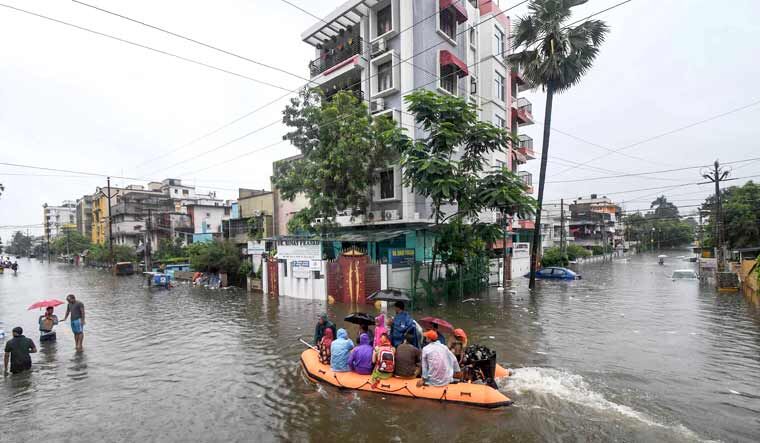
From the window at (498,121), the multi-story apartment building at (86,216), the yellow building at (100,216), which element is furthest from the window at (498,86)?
the multi-story apartment building at (86,216)

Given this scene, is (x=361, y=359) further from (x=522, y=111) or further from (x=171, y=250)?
(x=171, y=250)

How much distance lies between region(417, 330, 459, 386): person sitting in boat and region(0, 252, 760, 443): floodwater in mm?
407

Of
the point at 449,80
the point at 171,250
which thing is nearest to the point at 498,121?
the point at 449,80

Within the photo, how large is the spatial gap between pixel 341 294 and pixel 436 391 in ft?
41.9

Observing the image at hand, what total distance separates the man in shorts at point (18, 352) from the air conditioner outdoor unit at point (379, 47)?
20664mm

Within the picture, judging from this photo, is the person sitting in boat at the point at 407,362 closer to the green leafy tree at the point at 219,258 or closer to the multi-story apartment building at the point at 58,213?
the green leafy tree at the point at 219,258

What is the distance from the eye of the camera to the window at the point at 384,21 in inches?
908

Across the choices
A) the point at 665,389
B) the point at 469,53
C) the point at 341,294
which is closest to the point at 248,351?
the point at 341,294

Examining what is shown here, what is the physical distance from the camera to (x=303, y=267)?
2106 cm

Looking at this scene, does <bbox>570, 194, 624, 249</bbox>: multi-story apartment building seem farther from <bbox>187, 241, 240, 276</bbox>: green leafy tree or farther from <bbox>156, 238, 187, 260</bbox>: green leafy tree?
<bbox>156, 238, 187, 260</bbox>: green leafy tree

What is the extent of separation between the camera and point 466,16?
997 inches

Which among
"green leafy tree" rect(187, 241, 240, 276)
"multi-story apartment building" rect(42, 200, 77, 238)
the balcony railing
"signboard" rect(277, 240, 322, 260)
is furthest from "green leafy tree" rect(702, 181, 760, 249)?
"multi-story apartment building" rect(42, 200, 77, 238)

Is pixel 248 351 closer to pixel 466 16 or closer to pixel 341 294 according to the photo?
pixel 341 294

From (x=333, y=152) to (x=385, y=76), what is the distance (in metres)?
7.55
